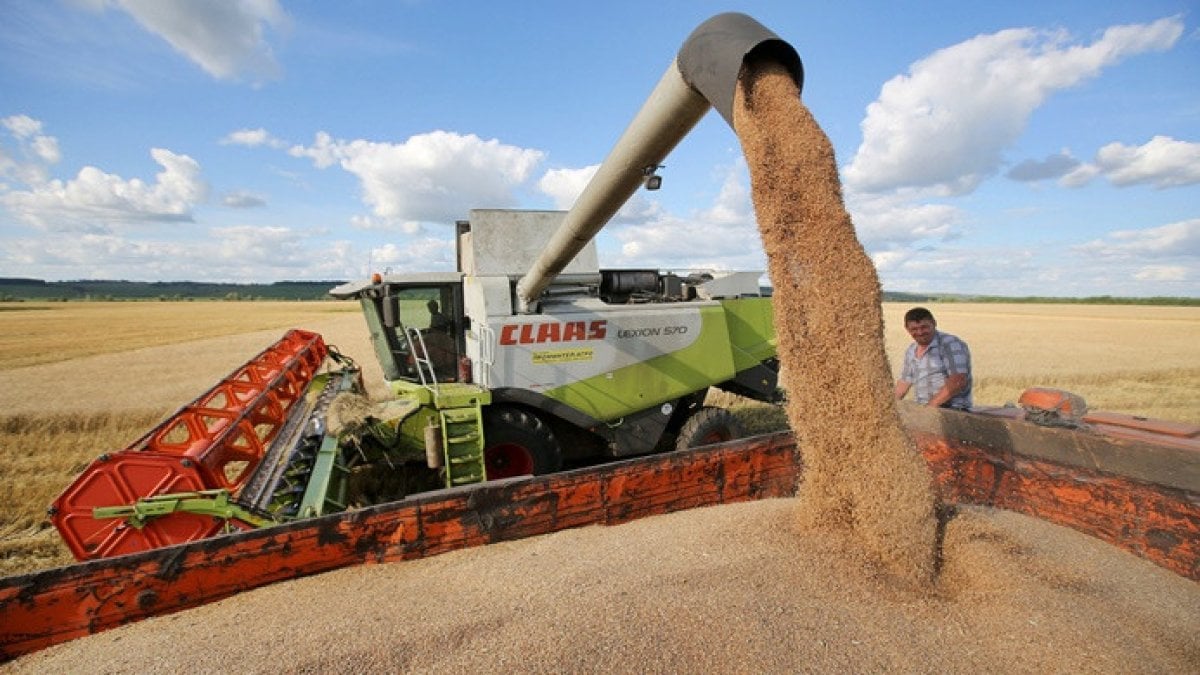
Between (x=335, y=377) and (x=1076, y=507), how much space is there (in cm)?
638

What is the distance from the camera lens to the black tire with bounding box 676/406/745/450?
5.40m

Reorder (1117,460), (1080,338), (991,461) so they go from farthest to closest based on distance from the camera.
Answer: (1080,338) < (991,461) < (1117,460)

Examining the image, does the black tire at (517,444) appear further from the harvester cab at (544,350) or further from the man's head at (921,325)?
the man's head at (921,325)

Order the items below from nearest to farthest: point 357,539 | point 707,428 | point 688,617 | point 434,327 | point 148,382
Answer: point 688,617 < point 357,539 < point 434,327 < point 707,428 < point 148,382

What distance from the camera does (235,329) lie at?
26141 mm

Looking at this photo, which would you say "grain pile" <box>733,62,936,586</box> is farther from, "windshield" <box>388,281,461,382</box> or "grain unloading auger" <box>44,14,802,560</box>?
"windshield" <box>388,281,461,382</box>

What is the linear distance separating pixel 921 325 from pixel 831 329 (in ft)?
6.62

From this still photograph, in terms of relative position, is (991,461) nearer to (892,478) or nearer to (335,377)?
(892,478)

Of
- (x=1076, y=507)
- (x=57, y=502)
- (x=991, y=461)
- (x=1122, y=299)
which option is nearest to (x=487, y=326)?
(x=57, y=502)

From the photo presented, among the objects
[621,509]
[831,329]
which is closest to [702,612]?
[621,509]

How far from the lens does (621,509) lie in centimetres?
302

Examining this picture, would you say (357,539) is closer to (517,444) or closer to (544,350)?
(517,444)

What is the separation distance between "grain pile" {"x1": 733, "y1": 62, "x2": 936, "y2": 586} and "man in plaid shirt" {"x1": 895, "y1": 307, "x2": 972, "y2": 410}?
171 cm

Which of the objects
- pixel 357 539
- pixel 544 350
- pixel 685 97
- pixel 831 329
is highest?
pixel 685 97
